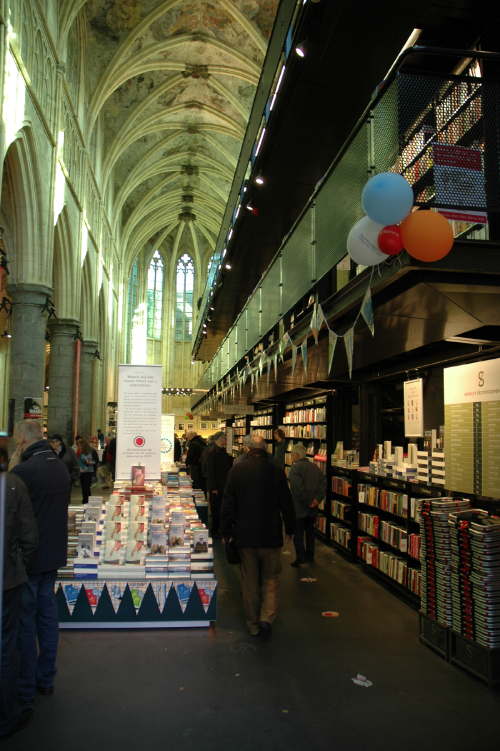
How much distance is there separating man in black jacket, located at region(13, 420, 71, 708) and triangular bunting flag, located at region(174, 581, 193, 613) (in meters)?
1.50

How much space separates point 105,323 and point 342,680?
2633cm

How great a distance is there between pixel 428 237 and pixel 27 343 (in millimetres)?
11150

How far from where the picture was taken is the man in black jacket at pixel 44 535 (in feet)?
12.4

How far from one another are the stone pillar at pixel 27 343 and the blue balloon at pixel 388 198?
10.5 m

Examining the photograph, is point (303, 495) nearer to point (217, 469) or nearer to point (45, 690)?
point (217, 469)

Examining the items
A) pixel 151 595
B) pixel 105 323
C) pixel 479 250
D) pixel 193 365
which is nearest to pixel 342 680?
pixel 151 595

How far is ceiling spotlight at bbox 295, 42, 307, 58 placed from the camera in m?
6.53

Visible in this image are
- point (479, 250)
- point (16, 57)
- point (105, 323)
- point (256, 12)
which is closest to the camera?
point (479, 250)

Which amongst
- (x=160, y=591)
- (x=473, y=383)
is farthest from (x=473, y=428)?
(x=160, y=591)

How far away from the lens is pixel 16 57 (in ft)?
37.3

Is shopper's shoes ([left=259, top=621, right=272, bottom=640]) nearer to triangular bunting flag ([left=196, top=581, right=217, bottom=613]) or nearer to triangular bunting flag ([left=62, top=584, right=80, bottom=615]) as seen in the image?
triangular bunting flag ([left=196, top=581, right=217, bottom=613])

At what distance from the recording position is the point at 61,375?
677 inches

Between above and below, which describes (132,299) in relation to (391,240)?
above

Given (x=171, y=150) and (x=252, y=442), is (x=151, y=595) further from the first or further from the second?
(x=171, y=150)
